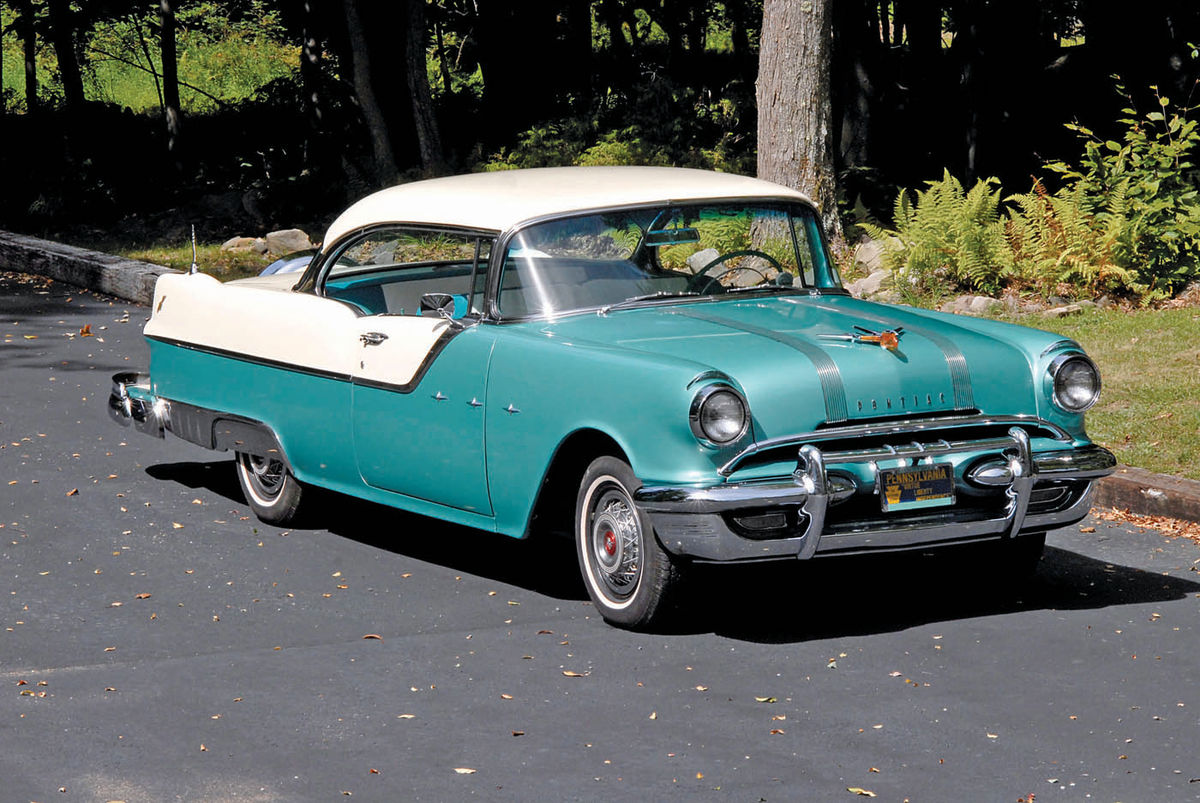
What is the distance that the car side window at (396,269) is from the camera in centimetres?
721

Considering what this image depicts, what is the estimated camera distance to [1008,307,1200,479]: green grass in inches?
326

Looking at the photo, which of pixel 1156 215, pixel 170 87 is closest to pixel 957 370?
pixel 1156 215

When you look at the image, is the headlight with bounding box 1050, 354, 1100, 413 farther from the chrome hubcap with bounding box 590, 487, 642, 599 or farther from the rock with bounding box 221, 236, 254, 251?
the rock with bounding box 221, 236, 254, 251

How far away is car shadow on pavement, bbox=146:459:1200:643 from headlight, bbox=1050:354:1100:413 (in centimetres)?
78

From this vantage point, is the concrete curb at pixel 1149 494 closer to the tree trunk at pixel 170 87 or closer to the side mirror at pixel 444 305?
the side mirror at pixel 444 305

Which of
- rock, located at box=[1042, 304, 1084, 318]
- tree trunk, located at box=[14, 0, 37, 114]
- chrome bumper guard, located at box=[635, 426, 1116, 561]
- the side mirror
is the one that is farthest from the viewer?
tree trunk, located at box=[14, 0, 37, 114]

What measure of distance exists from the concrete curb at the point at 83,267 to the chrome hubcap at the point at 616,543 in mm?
9766

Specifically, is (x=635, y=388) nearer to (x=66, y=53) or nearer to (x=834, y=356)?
(x=834, y=356)

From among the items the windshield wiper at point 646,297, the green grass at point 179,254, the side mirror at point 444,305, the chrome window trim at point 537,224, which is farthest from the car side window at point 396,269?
the green grass at point 179,254

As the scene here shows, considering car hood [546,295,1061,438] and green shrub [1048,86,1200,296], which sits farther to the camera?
green shrub [1048,86,1200,296]

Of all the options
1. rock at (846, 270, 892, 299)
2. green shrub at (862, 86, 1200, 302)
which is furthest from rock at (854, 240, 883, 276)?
green shrub at (862, 86, 1200, 302)

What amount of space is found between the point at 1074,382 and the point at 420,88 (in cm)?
1667

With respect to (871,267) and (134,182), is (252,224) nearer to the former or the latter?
(134,182)

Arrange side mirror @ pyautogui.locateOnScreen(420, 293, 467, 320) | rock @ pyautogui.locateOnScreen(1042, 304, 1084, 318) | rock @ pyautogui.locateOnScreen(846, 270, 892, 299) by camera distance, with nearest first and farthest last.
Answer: side mirror @ pyautogui.locateOnScreen(420, 293, 467, 320) → rock @ pyautogui.locateOnScreen(1042, 304, 1084, 318) → rock @ pyautogui.locateOnScreen(846, 270, 892, 299)
